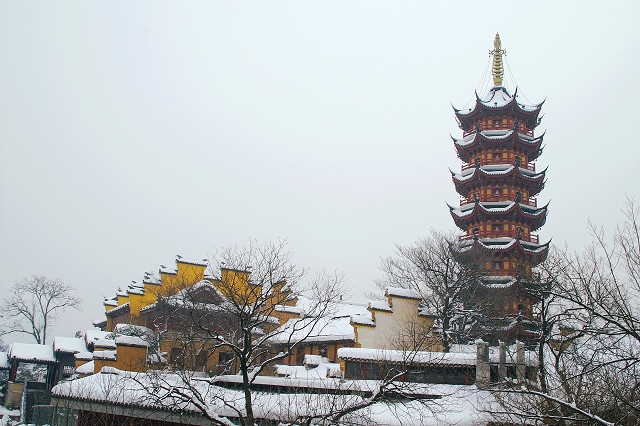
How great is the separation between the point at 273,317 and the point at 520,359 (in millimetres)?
17677

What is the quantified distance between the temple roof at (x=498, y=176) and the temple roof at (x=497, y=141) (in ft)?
6.10

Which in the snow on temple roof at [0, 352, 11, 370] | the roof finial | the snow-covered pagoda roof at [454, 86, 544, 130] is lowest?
the snow on temple roof at [0, 352, 11, 370]

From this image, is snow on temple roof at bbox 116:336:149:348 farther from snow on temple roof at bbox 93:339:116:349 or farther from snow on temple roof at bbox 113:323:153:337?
snow on temple roof at bbox 113:323:153:337

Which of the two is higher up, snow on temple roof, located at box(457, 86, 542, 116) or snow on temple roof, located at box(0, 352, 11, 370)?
snow on temple roof, located at box(457, 86, 542, 116)

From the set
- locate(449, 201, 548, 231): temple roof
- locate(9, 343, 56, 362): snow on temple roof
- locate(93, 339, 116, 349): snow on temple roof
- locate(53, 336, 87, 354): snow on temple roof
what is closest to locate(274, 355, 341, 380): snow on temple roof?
locate(93, 339, 116, 349): snow on temple roof

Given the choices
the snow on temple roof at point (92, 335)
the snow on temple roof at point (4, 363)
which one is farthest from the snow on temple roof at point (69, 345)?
the snow on temple roof at point (4, 363)

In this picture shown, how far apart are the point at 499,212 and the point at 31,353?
33.6m

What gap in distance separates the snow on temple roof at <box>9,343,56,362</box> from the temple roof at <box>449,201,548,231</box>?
30.6 m

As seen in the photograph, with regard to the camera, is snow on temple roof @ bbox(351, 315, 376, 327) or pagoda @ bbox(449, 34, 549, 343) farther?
pagoda @ bbox(449, 34, 549, 343)

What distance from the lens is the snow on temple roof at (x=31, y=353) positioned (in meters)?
36.9

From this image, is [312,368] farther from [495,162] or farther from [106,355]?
[495,162]

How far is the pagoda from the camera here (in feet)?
139

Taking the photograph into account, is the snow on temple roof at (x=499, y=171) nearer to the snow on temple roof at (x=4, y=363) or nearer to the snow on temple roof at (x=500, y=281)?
the snow on temple roof at (x=500, y=281)

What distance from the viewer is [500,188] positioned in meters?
47.2
